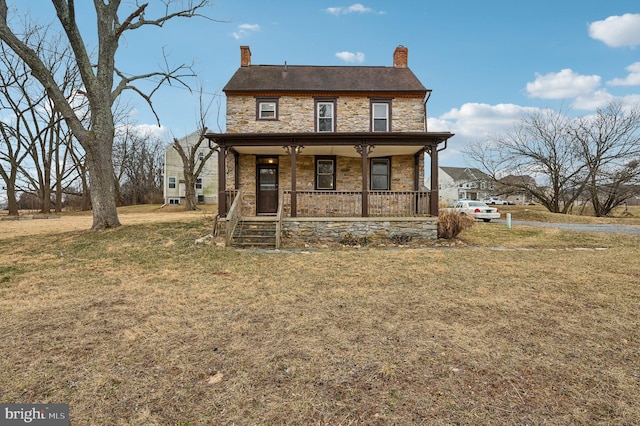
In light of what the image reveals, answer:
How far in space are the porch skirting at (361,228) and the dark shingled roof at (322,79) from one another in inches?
240

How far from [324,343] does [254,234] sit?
7.28m

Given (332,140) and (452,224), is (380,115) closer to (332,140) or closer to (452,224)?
(332,140)

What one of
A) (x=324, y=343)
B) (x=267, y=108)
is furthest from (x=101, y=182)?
(x=324, y=343)

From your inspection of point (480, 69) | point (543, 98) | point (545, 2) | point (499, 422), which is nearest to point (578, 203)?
point (543, 98)

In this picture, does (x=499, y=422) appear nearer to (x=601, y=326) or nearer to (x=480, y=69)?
(x=601, y=326)

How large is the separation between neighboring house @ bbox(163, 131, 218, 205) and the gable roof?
86.7 feet

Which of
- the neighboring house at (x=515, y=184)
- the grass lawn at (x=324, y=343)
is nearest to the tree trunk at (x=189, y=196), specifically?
the grass lawn at (x=324, y=343)

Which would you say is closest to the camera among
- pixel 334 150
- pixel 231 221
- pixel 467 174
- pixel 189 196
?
pixel 231 221

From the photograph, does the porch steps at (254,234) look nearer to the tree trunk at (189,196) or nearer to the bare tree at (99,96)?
the bare tree at (99,96)

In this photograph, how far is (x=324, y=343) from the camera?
3.18 meters

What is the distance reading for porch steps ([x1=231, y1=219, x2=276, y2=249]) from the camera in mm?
9477

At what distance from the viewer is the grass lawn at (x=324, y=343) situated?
222 cm

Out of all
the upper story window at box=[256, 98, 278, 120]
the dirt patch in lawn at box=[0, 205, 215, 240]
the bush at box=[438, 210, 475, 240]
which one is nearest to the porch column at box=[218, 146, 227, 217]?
the upper story window at box=[256, 98, 278, 120]

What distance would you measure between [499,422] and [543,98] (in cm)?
2737
